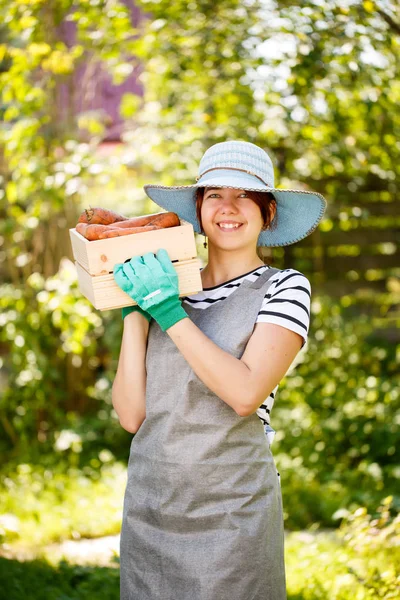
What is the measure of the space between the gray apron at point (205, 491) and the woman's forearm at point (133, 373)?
4cm

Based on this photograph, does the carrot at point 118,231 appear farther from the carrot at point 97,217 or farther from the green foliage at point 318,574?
the green foliage at point 318,574

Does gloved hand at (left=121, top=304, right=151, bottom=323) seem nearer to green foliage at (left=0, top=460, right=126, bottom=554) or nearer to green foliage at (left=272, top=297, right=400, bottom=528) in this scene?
green foliage at (left=0, top=460, right=126, bottom=554)

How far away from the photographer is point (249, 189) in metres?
1.91

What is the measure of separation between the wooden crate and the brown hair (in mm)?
217

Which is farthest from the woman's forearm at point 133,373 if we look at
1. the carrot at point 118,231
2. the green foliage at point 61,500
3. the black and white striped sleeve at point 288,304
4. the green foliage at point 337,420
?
the green foliage at point 337,420

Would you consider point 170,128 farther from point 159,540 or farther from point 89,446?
point 159,540

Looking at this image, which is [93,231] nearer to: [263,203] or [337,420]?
[263,203]

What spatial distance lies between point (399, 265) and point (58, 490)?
3110 millimetres

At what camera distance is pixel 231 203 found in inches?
77.3

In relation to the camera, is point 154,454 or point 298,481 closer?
point 154,454

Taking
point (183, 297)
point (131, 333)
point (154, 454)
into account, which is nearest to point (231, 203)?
point (183, 297)

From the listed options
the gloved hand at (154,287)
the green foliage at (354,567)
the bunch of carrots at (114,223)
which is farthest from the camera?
the green foliage at (354,567)

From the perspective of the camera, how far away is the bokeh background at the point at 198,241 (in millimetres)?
3650

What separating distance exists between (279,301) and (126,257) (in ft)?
1.31
